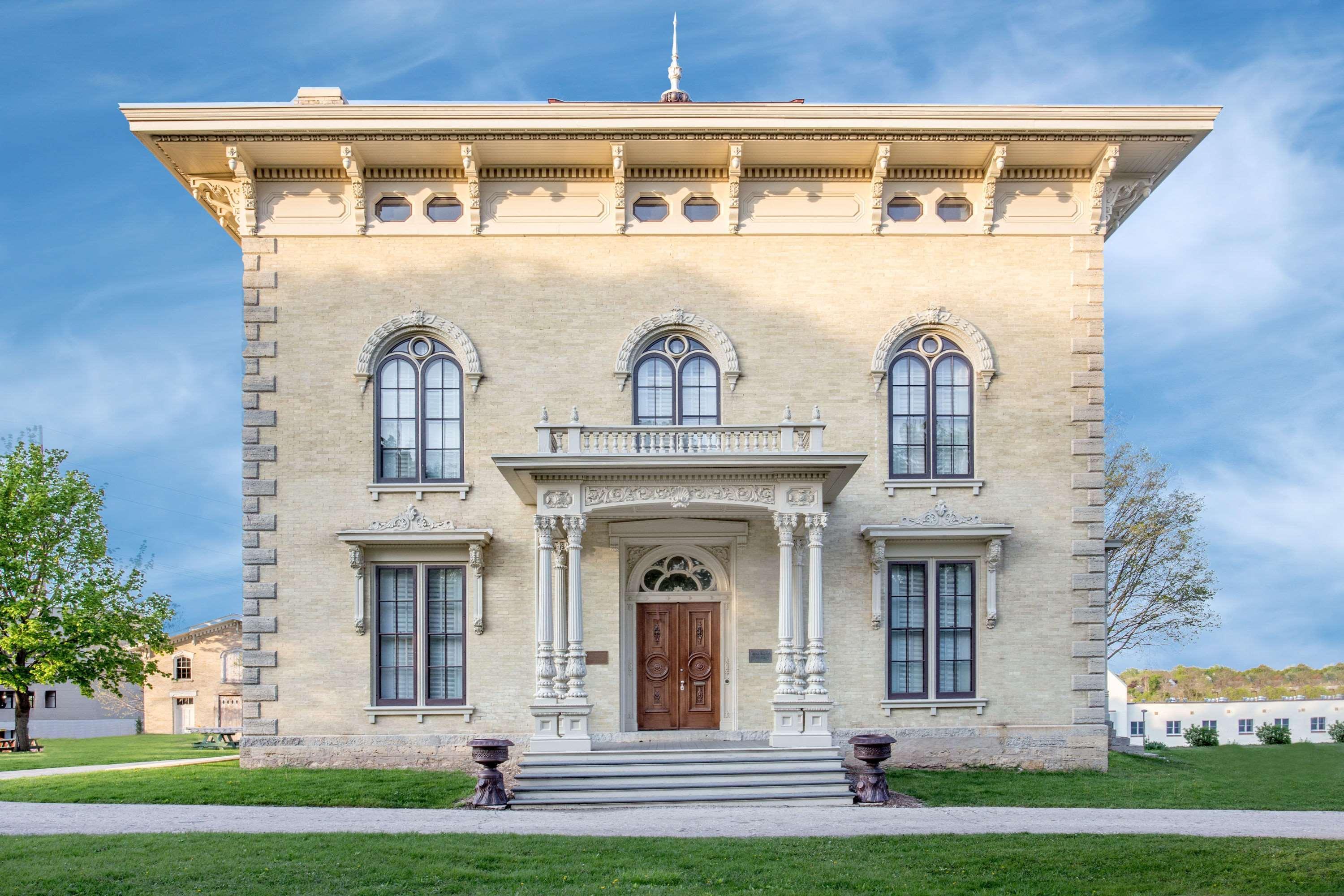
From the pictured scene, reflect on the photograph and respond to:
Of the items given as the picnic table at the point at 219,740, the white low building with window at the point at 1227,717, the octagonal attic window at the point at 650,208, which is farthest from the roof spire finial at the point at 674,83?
the white low building with window at the point at 1227,717

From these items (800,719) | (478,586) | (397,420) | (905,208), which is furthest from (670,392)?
(800,719)

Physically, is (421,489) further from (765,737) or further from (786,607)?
(765,737)

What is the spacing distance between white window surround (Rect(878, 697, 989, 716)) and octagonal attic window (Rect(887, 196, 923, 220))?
8200 millimetres

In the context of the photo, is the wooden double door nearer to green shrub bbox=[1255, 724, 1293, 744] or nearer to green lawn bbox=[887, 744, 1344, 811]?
green lawn bbox=[887, 744, 1344, 811]

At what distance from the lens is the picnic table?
28.4m

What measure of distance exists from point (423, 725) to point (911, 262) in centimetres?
1132

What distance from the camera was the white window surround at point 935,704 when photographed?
63.1 feet

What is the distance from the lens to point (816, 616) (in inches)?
686

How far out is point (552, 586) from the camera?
17.5 metres

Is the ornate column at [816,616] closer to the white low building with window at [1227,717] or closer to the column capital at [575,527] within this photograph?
the column capital at [575,527]

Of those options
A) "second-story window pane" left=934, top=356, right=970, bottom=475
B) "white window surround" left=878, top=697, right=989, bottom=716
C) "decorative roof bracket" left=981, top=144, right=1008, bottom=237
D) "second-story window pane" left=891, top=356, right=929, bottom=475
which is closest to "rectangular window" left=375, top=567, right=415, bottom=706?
"white window surround" left=878, top=697, right=989, bottom=716

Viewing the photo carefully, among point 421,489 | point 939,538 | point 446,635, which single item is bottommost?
point 446,635

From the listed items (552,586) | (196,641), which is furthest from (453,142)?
(196,641)

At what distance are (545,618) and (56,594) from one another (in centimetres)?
2167
